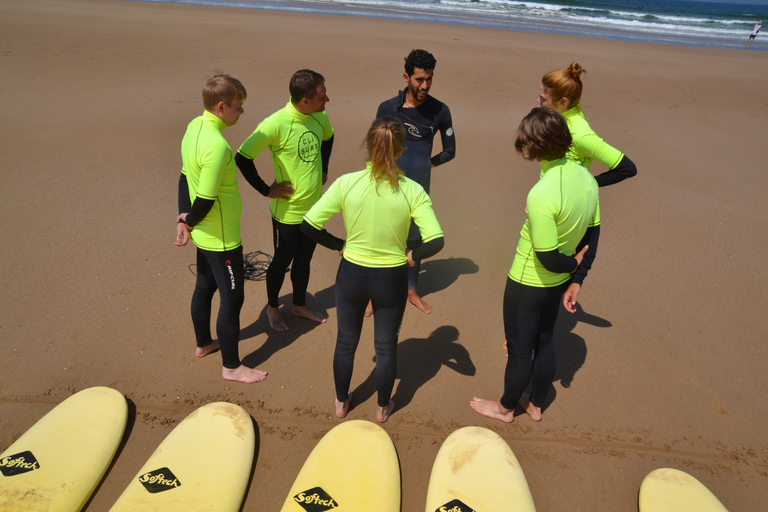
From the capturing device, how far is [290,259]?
155 inches

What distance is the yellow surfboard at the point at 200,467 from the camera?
263 cm

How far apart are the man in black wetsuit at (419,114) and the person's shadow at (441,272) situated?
3.72 feet

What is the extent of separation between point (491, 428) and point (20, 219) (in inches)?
210

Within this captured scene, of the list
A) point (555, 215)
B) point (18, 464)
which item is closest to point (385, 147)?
point (555, 215)

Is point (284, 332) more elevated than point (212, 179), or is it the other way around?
point (212, 179)

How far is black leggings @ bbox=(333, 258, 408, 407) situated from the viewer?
270 cm

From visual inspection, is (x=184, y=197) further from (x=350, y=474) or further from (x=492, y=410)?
(x=492, y=410)

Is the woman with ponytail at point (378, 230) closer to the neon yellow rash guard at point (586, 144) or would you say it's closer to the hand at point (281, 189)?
the hand at point (281, 189)

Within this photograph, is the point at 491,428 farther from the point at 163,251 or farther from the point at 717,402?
Result: the point at 163,251

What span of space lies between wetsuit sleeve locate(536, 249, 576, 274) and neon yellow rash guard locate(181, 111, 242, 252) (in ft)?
6.12

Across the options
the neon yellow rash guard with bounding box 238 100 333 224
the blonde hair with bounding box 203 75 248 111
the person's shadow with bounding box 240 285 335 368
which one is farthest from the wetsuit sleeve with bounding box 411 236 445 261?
the person's shadow with bounding box 240 285 335 368

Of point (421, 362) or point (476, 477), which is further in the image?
point (421, 362)

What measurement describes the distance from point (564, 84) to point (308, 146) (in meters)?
1.77

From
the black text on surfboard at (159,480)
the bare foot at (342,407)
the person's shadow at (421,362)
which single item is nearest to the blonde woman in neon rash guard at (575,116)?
the person's shadow at (421,362)
